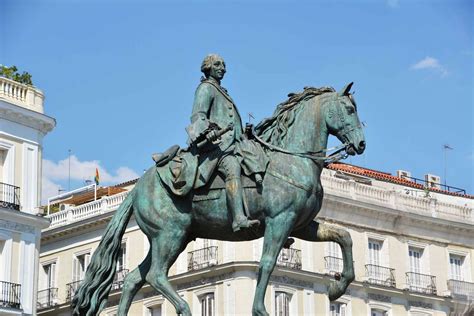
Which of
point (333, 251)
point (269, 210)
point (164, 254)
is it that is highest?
point (333, 251)

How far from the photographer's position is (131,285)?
12.6 metres

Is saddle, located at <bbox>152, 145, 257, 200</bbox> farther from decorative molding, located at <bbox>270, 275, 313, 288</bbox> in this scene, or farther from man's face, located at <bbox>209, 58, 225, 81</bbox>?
decorative molding, located at <bbox>270, 275, 313, 288</bbox>

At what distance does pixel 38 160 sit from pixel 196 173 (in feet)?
111

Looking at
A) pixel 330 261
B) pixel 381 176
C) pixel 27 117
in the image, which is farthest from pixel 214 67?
pixel 381 176

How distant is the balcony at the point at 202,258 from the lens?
4862cm

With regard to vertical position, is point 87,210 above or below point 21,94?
below

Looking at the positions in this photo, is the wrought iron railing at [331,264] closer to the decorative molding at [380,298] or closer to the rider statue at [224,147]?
the decorative molding at [380,298]

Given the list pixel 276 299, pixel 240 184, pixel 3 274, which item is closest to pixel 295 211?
pixel 240 184

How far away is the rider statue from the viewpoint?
1198 centimetres

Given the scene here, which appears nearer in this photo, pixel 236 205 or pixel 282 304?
pixel 236 205

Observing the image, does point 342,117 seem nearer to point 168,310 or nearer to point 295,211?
point 295,211

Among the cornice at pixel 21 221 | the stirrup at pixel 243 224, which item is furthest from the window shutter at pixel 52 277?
the stirrup at pixel 243 224

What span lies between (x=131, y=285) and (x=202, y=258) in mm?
36529

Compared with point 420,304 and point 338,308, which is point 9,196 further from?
point 420,304
